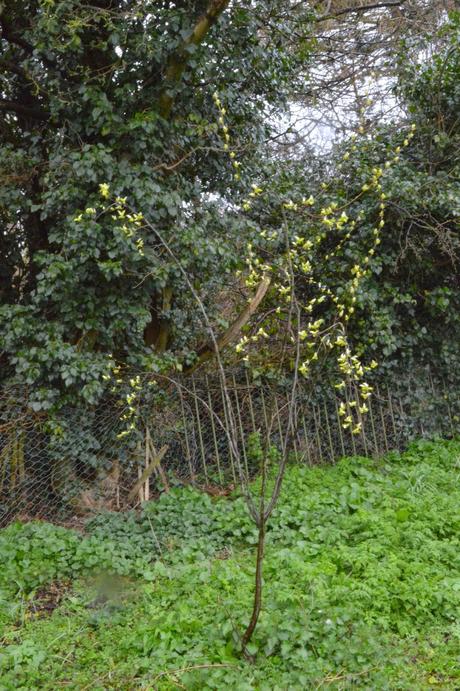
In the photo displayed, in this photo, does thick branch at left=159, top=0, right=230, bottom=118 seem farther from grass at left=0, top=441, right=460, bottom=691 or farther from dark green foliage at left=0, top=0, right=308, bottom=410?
grass at left=0, top=441, right=460, bottom=691

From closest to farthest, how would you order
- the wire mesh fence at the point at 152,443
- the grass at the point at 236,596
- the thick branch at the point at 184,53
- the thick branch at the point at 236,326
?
the grass at the point at 236,596, the thick branch at the point at 184,53, the wire mesh fence at the point at 152,443, the thick branch at the point at 236,326

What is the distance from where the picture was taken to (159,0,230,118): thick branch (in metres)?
5.18

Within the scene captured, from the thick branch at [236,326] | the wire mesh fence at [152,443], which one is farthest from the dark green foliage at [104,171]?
the wire mesh fence at [152,443]

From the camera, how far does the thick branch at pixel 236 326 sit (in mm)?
5672

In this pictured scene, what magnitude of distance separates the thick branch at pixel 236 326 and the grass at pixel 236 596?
1.36 meters

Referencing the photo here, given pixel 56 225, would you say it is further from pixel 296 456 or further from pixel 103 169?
pixel 296 456

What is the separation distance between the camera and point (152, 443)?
584cm

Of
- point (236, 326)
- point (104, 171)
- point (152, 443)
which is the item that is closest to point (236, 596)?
point (152, 443)

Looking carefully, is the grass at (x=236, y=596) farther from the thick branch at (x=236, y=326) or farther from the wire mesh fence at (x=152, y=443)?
the thick branch at (x=236, y=326)

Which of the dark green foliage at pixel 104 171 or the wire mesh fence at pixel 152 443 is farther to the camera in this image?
the wire mesh fence at pixel 152 443

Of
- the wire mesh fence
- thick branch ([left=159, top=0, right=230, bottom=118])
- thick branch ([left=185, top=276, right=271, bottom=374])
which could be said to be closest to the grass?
the wire mesh fence

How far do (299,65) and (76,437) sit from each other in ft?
15.6

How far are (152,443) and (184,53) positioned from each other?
11.0ft

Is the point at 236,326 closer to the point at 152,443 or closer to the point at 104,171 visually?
the point at 152,443
